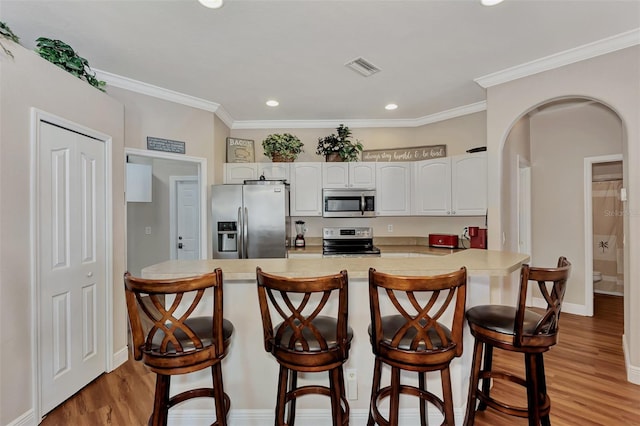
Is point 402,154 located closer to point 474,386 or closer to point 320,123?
point 320,123

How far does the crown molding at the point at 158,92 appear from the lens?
301 centimetres

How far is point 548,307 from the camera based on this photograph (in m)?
1.54

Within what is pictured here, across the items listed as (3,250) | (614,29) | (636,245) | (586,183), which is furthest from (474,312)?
(586,183)

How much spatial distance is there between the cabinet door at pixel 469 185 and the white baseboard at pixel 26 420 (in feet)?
14.3

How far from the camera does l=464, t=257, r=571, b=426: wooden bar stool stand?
1.50 meters

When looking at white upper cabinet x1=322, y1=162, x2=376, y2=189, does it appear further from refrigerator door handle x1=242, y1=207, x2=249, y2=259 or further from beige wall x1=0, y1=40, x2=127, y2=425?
beige wall x1=0, y1=40, x2=127, y2=425

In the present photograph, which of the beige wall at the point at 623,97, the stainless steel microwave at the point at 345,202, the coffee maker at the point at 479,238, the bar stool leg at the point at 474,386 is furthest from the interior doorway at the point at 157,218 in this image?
the beige wall at the point at 623,97

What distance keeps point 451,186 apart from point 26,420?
4.47 m

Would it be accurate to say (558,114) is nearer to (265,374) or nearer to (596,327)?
(596,327)

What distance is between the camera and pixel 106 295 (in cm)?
266

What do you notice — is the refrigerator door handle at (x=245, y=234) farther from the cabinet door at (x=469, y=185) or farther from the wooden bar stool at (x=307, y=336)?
the cabinet door at (x=469, y=185)

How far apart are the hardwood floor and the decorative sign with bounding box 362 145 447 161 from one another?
267 centimetres

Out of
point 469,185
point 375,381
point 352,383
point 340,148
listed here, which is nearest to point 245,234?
point 340,148

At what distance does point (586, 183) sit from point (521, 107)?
1.91 metres
